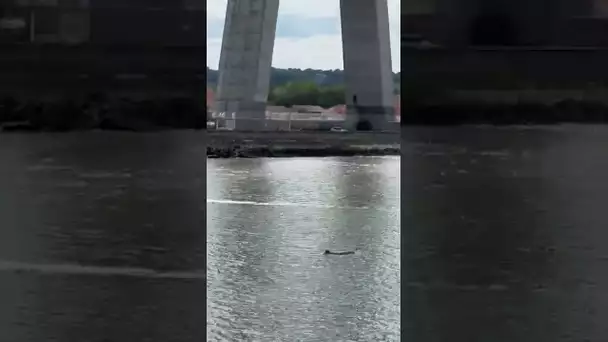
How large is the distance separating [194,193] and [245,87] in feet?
55.3

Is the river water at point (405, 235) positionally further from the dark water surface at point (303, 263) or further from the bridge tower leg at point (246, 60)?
the bridge tower leg at point (246, 60)

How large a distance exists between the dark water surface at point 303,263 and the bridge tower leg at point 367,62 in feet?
34.2

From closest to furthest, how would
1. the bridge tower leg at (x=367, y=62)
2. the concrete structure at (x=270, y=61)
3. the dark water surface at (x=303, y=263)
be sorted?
the dark water surface at (x=303, y=263) < the bridge tower leg at (x=367, y=62) < the concrete structure at (x=270, y=61)

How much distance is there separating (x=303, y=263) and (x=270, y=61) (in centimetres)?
1539

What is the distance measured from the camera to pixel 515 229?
70.9 inches

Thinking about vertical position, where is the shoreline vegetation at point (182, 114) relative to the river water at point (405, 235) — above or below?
above

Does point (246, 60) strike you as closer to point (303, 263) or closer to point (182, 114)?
point (303, 263)

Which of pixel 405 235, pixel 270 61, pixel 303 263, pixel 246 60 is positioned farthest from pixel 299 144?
pixel 405 235

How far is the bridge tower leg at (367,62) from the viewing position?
17594 millimetres

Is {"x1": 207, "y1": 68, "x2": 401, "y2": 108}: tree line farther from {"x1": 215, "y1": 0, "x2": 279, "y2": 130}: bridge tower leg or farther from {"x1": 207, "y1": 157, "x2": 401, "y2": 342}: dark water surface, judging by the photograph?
{"x1": 207, "y1": 157, "x2": 401, "y2": 342}: dark water surface

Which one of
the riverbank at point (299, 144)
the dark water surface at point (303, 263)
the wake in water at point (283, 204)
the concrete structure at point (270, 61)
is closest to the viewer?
the dark water surface at point (303, 263)

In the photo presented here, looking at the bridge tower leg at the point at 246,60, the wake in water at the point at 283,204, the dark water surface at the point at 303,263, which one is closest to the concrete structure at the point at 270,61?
the bridge tower leg at the point at 246,60

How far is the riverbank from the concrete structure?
1107 mm

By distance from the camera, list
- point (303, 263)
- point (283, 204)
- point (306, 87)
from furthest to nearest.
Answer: point (306, 87) < point (283, 204) < point (303, 263)
